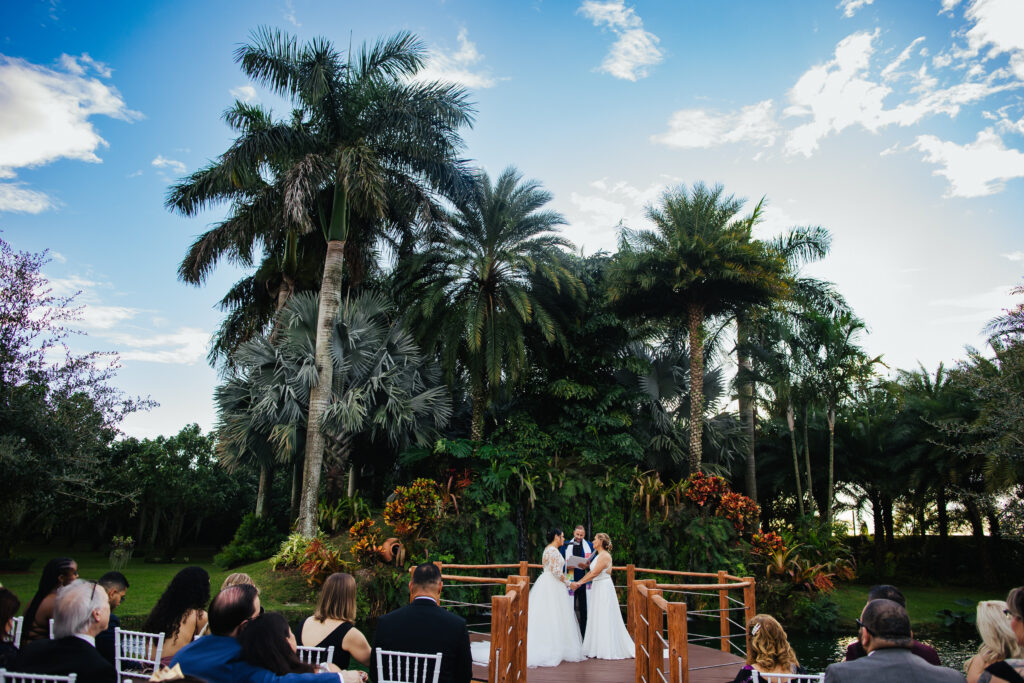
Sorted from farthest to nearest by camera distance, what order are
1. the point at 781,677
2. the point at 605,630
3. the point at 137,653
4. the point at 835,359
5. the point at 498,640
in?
the point at 835,359 < the point at 605,630 < the point at 498,640 < the point at 137,653 < the point at 781,677

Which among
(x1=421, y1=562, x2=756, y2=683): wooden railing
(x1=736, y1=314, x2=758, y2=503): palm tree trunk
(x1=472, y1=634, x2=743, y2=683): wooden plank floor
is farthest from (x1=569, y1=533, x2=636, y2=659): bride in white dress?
(x1=736, y1=314, x2=758, y2=503): palm tree trunk

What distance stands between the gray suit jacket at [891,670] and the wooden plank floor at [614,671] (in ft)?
15.3

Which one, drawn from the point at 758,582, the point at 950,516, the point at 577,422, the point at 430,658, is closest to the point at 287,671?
the point at 430,658

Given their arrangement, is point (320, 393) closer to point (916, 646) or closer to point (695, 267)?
point (695, 267)

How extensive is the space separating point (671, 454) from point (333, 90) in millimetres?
15257

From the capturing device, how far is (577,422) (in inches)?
792

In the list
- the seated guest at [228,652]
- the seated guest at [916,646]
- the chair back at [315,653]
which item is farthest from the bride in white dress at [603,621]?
the seated guest at [228,652]

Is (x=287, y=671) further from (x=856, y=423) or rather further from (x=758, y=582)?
(x=856, y=423)

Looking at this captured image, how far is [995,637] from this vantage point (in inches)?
135

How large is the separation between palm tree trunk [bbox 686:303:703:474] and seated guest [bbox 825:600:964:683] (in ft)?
53.0

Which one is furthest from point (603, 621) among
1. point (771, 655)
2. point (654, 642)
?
point (771, 655)

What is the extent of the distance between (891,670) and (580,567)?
6649 mm

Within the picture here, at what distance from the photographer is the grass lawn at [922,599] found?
17250 mm

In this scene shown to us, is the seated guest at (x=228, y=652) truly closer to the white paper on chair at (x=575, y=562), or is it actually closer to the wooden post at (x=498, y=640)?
the wooden post at (x=498, y=640)
